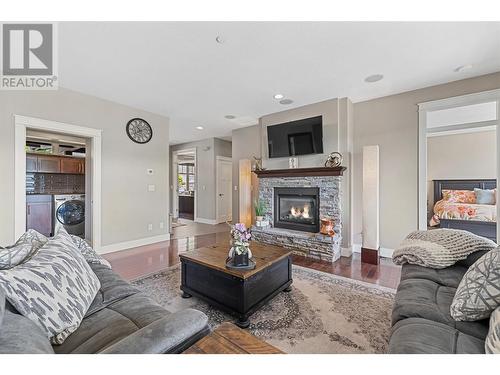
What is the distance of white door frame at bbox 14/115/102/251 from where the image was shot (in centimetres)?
295

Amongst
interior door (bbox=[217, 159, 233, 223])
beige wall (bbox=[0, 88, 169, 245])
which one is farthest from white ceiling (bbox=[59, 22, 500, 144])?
interior door (bbox=[217, 159, 233, 223])

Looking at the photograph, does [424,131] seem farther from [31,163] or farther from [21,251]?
[31,163]

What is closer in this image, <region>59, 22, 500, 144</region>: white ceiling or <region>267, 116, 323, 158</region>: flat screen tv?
<region>59, 22, 500, 144</region>: white ceiling

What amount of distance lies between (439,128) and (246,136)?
3621 mm

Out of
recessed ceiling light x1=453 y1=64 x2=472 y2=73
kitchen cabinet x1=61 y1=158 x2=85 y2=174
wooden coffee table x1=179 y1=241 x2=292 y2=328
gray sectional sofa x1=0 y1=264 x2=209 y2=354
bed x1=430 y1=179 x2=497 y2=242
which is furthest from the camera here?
kitchen cabinet x1=61 y1=158 x2=85 y2=174

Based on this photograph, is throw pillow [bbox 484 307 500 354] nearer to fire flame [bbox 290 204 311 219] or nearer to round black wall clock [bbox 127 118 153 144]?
fire flame [bbox 290 204 311 219]

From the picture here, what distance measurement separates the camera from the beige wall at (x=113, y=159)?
2891 mm

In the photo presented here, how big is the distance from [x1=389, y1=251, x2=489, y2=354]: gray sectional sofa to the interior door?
5.44 metres

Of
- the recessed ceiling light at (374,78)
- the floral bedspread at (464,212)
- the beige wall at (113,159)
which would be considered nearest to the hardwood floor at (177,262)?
the beige wall at (113,159)

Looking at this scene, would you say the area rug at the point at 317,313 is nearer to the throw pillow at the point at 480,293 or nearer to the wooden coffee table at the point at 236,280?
the wooden coffee table at the point at 236,280

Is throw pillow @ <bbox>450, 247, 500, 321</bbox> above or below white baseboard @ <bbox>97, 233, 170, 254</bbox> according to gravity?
above

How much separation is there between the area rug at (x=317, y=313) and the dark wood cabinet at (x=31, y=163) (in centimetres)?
395

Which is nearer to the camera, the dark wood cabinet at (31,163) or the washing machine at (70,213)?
A: the washing machine at (70,213)
